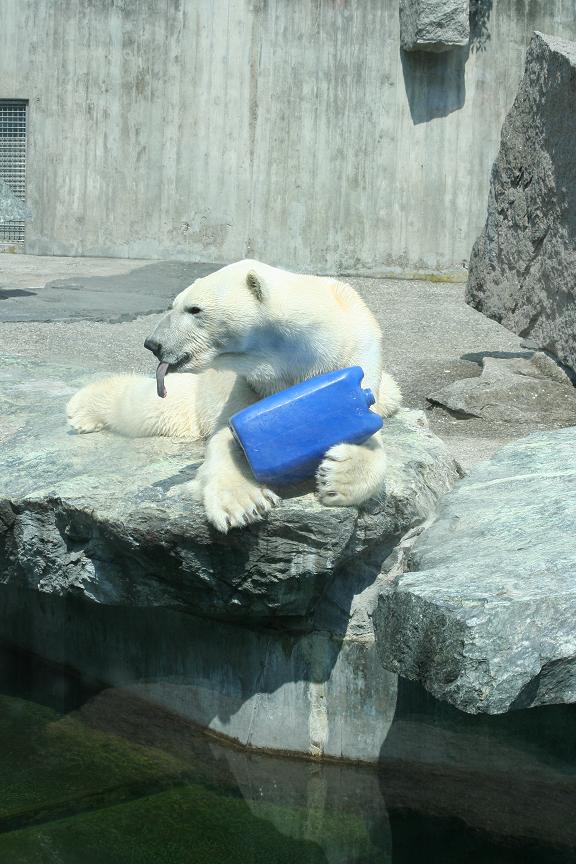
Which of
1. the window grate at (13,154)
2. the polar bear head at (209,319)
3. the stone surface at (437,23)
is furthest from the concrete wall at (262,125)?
the polar bear head at (209,319)

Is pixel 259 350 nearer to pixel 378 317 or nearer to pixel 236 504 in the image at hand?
pixel 236 504

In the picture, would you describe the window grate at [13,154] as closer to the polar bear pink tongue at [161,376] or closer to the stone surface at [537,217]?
the stone surface at [537,217]

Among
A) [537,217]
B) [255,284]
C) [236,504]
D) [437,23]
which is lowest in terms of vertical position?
[236,504]

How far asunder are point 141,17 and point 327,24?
196 cm

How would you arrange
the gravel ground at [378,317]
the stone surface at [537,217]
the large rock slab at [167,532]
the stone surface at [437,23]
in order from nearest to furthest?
1. the large rock slab at [167,532]
2. the gravel ground at [378,317]
3. the stone surface at [537,217]
4. the stone surface at [437,23]

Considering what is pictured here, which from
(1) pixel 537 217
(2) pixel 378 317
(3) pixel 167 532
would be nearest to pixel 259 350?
(3) pixel 167 532

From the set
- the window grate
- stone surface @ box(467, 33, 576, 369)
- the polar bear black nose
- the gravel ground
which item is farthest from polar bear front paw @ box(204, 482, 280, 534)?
the window grate

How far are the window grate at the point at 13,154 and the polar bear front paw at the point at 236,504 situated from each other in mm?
9928

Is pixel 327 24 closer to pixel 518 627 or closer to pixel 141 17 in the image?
pixel 141 17

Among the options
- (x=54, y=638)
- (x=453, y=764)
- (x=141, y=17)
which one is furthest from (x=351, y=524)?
(x=141, y=17)

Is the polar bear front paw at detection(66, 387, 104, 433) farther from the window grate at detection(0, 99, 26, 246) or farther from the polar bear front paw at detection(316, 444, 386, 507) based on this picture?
the window grate at detection(0, 99, 26, 246)

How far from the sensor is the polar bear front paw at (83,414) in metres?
3.59

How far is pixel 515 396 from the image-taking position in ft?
19.1

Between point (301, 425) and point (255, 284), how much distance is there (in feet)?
1.32
